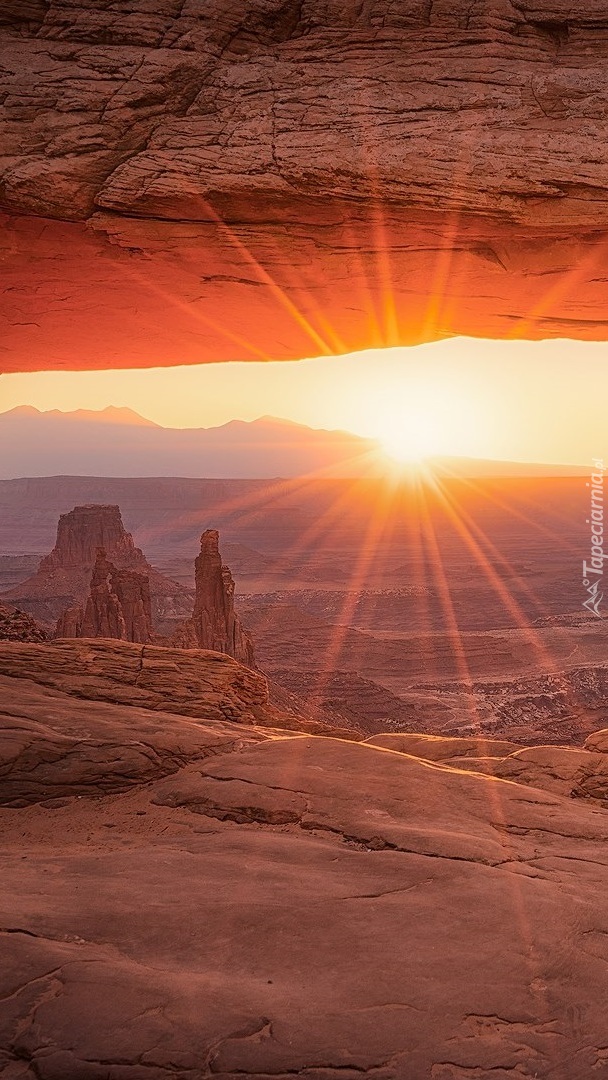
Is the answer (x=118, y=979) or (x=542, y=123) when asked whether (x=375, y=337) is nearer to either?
(x=542, y=123)

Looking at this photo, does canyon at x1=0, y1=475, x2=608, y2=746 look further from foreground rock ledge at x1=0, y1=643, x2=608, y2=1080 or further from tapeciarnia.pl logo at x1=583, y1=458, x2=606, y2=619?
foreground rock ledge at x1=0, y1=643, x2=608, y2=1080

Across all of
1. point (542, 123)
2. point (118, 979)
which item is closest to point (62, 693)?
point (118, 979)

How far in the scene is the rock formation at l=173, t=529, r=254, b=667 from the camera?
33.0 meters

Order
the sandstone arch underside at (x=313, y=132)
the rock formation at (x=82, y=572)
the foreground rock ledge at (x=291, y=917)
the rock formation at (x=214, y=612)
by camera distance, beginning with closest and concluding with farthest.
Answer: the foreground rock ledge at (x=291, y=917) < the sandstone arch underside at (x=313, y=132) < the rock formation at (x=214, y=612) < the rock formation at (x=82, y=572)

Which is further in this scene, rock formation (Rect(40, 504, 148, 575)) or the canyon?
rock formation (Rect(40, 504, 148, 575))

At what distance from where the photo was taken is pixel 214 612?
33.4 meters

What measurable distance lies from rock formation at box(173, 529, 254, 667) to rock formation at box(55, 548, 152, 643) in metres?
3.63

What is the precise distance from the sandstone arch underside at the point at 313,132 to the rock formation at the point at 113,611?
89.3 feet

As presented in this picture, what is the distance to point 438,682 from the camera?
45969 millimetres

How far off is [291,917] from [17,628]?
1447cm

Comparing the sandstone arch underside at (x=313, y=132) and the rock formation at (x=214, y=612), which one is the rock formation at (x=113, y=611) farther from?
the sandstone arch underside at (x=313, y=132)

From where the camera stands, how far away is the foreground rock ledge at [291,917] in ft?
10.8

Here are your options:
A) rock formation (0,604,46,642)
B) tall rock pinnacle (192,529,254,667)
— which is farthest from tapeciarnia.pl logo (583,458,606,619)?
rock formation (0,604,46,642)

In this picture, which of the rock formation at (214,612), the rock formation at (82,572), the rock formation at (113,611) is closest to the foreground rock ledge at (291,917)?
the rock formation at (214,612)
